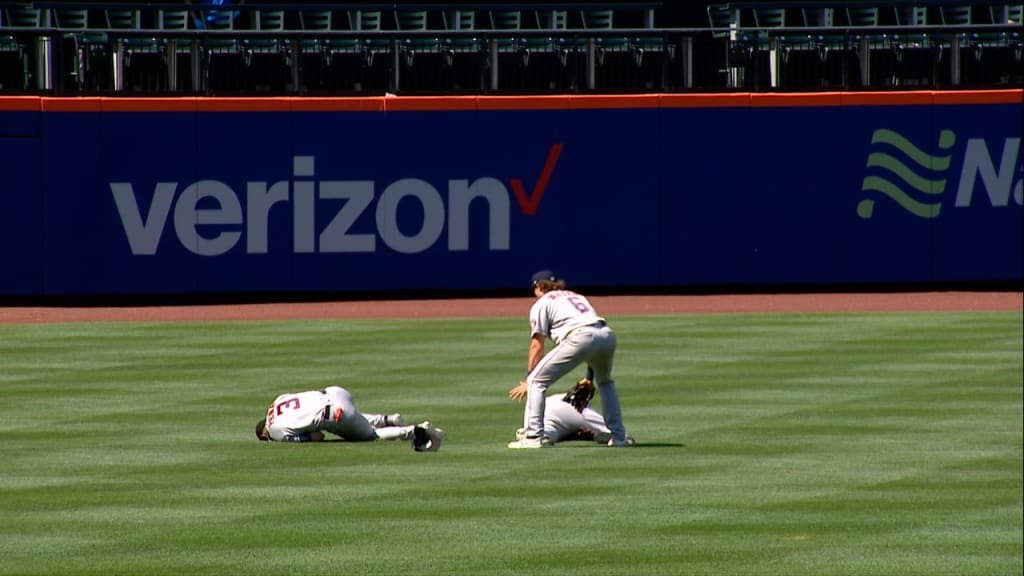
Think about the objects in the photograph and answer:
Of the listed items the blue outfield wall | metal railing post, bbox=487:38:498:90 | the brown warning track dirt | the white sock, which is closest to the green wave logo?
the blue outfield wall

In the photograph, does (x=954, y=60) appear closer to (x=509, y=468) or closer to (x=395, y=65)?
(x=395, y=65)

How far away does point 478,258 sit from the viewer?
30.5m

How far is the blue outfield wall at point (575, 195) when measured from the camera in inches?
1164

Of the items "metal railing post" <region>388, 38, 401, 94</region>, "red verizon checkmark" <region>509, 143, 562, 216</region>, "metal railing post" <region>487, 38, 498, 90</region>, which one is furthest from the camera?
"red verizon checkmark" <region>509, 143, 562, 216</region>

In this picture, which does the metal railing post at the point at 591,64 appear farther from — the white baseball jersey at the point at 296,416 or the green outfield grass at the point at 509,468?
the white baseball jersey at the point at 296,416

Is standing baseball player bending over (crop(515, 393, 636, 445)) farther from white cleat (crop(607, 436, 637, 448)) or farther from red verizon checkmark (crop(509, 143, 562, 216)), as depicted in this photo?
red verizon checkmark (crop(509, 143, 562, 216))

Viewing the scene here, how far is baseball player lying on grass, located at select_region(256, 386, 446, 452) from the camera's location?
14406 mm

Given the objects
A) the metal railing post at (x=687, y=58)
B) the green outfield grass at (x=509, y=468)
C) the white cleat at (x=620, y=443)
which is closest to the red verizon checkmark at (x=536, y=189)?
the metal railing post at (x=687, y=58)

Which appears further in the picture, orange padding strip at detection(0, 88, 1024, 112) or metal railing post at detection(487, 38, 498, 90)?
metal railing post at detection(487, 38, 498, 90)

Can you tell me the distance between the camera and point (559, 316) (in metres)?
13.9

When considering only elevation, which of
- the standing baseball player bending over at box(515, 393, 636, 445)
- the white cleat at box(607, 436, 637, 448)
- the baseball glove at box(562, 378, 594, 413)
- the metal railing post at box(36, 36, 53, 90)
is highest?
the metal railing post at box(36, 36, 53, 90)

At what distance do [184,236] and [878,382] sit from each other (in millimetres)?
14500

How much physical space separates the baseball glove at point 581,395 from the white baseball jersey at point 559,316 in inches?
27.7

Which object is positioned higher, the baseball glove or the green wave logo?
the green wave logo
